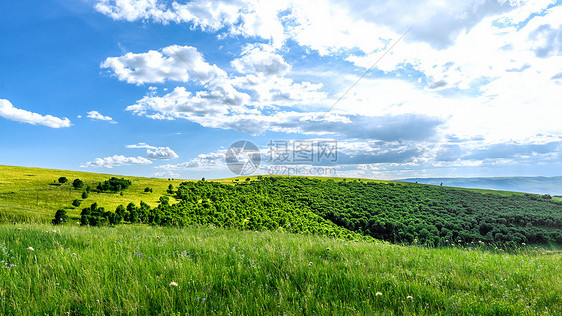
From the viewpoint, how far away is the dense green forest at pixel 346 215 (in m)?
14.9

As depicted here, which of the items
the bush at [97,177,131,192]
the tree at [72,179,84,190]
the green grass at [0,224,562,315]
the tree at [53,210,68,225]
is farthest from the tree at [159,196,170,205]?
the green grass at [0,224,562,315]

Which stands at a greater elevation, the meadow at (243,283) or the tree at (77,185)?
the tree at (77,185)

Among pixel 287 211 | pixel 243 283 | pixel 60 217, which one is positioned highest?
pixel 243 283

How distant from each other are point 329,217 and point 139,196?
A: 667 inches

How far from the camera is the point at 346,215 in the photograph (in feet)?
84.2

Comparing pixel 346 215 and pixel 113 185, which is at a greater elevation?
pixel 113 185

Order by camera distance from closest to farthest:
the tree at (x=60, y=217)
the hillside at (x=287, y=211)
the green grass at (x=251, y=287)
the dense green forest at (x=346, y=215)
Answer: the green grass at (x=251, y=287), the tree at (x=60, y=217), the hillside at (x=287, y=211), the dense green forest at (x=346, y=215)

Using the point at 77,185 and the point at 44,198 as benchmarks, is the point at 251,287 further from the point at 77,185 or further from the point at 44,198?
the point at 77,185

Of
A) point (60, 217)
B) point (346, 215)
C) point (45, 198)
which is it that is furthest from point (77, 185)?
point (346, 215)

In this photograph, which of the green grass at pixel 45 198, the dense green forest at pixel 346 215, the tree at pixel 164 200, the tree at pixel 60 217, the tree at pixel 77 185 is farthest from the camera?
the tree at pixel 77 185

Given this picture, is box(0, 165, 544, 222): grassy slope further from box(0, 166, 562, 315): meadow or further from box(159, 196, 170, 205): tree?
box(0, 166, 562, 315): meadow

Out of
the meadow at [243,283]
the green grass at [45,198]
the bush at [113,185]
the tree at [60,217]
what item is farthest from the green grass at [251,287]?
the bush at [113,185]

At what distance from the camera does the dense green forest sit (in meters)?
14.9

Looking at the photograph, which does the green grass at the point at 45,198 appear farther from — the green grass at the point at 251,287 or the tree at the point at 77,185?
the green grass at the point at 251,287
